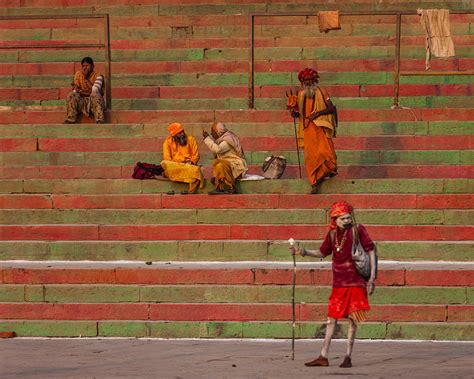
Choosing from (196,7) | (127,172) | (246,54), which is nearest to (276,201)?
(127,172)

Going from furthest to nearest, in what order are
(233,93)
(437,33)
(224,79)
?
(224,79)
(233,93)
(437,33)

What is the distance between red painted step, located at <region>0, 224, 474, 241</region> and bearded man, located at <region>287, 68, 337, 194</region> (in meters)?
0.74

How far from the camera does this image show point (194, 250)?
15.2m

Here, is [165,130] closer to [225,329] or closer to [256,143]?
[256,143]

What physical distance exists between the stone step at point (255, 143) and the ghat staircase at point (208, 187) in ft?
0.07

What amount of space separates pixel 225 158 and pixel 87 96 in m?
2.52

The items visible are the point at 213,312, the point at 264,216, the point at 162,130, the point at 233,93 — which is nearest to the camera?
the point at 213,312

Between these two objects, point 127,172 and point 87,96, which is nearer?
point 127,172

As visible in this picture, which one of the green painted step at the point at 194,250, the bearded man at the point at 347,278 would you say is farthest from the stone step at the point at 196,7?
the bearded man at the point at 347,278

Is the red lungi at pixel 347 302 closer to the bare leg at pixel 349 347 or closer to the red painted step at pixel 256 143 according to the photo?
the bare leg at pixel 349 347

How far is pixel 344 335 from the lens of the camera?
1376cm

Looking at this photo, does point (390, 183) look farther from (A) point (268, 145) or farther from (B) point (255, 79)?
(B) point (255, 79)

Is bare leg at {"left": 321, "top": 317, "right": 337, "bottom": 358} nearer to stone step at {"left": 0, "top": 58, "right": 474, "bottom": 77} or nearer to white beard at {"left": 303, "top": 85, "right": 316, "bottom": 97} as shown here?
white beard at {"left": 303, "top": 85, "right": 316, "bottom": 97}

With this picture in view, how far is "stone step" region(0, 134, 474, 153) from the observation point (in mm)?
17031
